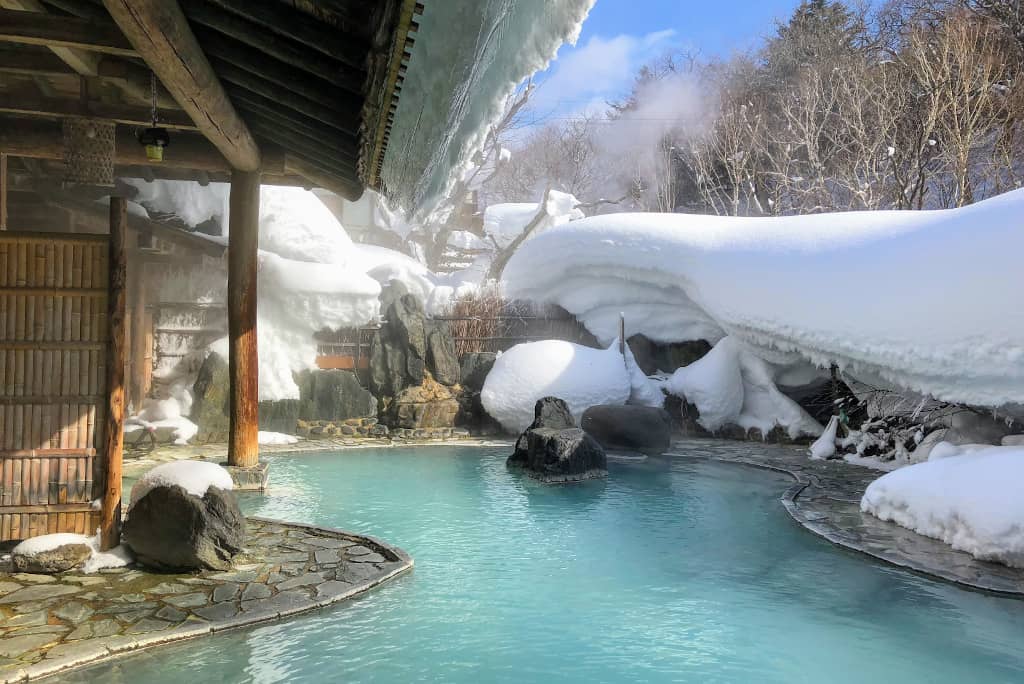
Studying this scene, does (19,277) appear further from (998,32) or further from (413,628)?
(998,32)

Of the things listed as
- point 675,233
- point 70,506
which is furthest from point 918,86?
point 70,506

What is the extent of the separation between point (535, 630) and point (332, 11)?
3.73 m

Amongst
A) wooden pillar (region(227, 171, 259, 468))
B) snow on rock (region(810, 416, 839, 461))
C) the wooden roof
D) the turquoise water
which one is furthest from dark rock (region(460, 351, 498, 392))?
the wooden roof

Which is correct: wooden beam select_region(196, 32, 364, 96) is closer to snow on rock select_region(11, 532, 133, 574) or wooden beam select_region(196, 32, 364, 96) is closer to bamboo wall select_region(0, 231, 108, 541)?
bamboo wall select_region(0, 231, 108, 541)

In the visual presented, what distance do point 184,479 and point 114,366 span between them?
3.07 ft

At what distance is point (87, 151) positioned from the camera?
600 centimetres

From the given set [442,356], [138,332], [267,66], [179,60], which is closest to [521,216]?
[442,356]

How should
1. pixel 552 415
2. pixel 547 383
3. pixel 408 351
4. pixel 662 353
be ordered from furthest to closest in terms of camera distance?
pixel 662 353 → pixel 408 351 → pixel 547 383 → pixel 552 415

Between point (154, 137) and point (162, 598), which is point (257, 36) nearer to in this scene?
point (154, 137)

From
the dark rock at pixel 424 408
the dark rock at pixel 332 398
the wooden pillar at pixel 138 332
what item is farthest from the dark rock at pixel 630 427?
the wooden pillar at pixel 138 332

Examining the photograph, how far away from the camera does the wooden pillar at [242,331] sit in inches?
303

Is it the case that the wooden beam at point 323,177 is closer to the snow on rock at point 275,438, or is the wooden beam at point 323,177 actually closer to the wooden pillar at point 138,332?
the wooden pillar at point 138,332

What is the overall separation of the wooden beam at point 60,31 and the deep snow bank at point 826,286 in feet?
28.1

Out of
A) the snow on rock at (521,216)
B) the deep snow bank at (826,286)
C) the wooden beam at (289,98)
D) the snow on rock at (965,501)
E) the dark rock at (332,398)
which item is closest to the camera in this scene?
the wooden beam at (289,98)
